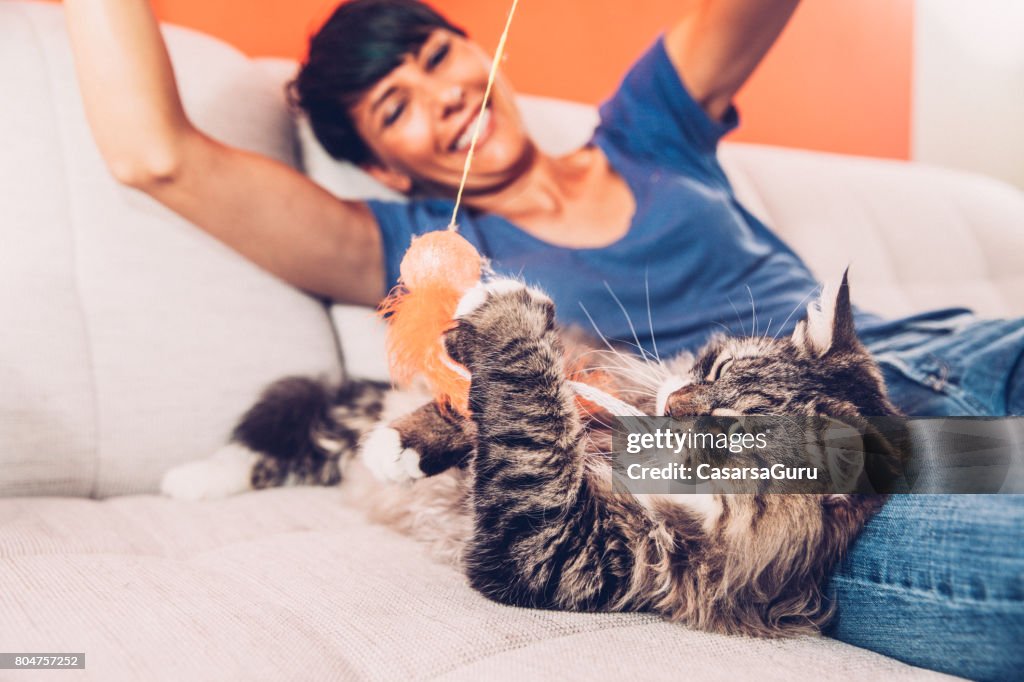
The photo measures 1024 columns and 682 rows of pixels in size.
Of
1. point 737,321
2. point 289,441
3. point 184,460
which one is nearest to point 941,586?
point 737,321

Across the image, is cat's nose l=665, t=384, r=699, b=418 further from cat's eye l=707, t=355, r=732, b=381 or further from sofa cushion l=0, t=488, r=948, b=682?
sofa cushion l=0, t=488, r=948, b=682

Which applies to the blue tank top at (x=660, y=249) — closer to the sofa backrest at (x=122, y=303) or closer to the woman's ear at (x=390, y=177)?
the woman's ear at (x=390, y=177)

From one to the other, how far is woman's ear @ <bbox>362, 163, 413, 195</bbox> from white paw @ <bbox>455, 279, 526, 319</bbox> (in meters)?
0.69

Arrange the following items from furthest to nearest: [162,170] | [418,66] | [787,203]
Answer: [787,203] → [418,66] → [162,170]

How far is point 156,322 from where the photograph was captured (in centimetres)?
98

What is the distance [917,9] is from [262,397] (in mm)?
1725

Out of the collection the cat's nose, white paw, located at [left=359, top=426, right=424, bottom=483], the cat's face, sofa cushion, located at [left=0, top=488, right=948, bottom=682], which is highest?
the cat's face

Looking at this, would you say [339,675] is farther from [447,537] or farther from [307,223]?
[307,223]

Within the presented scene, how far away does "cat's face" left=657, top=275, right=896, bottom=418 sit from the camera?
1.88 ft

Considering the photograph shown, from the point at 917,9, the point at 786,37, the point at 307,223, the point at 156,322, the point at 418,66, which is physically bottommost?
the point at 156,322

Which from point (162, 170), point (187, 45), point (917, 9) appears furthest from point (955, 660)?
point (917, 9)

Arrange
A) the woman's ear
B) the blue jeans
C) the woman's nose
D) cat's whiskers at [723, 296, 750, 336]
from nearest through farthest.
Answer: the blue jeans, cat's whiskers at [723, 296, 750, 336], the woman's nose, the woman's ear

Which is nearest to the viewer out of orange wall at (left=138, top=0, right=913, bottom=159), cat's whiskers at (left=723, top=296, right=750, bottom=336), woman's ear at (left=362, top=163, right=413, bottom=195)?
cat's whiskers at (left=723, top=296, right=750, bottom=336)

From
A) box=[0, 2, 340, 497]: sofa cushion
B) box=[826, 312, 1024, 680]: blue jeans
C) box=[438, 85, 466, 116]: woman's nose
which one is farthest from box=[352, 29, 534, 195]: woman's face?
box=[826, 312, 1024, 680]: blue jeans
